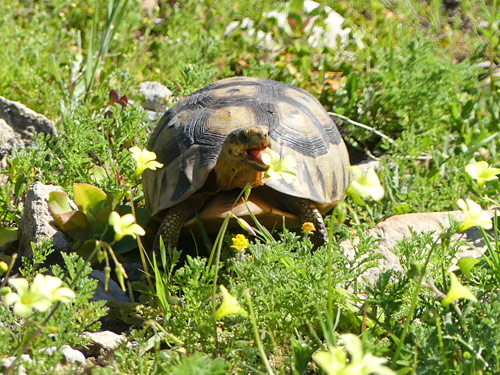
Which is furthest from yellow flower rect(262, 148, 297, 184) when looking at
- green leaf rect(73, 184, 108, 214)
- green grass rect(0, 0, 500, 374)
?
green leaf rect(73, 184, 108, 214)

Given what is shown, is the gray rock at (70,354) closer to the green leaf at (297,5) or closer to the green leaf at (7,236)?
the green leaf at (7,236)

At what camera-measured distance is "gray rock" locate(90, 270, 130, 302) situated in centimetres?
285

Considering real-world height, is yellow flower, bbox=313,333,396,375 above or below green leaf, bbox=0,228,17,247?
above

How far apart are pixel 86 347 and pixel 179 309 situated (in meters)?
0.40

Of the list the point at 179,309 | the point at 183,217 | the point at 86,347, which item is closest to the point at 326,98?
the point at 183,217

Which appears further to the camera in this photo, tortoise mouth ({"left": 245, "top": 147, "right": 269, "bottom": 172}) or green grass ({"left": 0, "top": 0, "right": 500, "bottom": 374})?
tortoise mouth ({"left": 245, "top": 147, "right": 269, "bottom": 172})

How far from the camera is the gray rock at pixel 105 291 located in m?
2.85

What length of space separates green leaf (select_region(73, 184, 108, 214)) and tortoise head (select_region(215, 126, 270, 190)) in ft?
2.16

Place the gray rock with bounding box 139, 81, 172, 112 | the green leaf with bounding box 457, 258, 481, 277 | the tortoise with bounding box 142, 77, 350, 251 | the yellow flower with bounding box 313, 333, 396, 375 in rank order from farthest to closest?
the gray rock with bounding box 139, 81, 172, 112 → the tortoise with bounding box 142, 77, 350, 251 → the green leaf with bounding box 457, 258, 481, 277 → the yellow flower with bounding box 313, 333, 396, 375

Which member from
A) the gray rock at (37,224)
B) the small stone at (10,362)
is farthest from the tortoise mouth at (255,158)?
the small stone at (10,362)

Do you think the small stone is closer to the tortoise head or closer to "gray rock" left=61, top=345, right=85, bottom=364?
"gray rock" left=61, top=345, right=85, bottom=364

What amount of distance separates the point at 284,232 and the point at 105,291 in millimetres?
920

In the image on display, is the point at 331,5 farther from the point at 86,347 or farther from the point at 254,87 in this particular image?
the point at 86,347

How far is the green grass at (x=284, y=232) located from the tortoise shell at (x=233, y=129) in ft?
0.77
